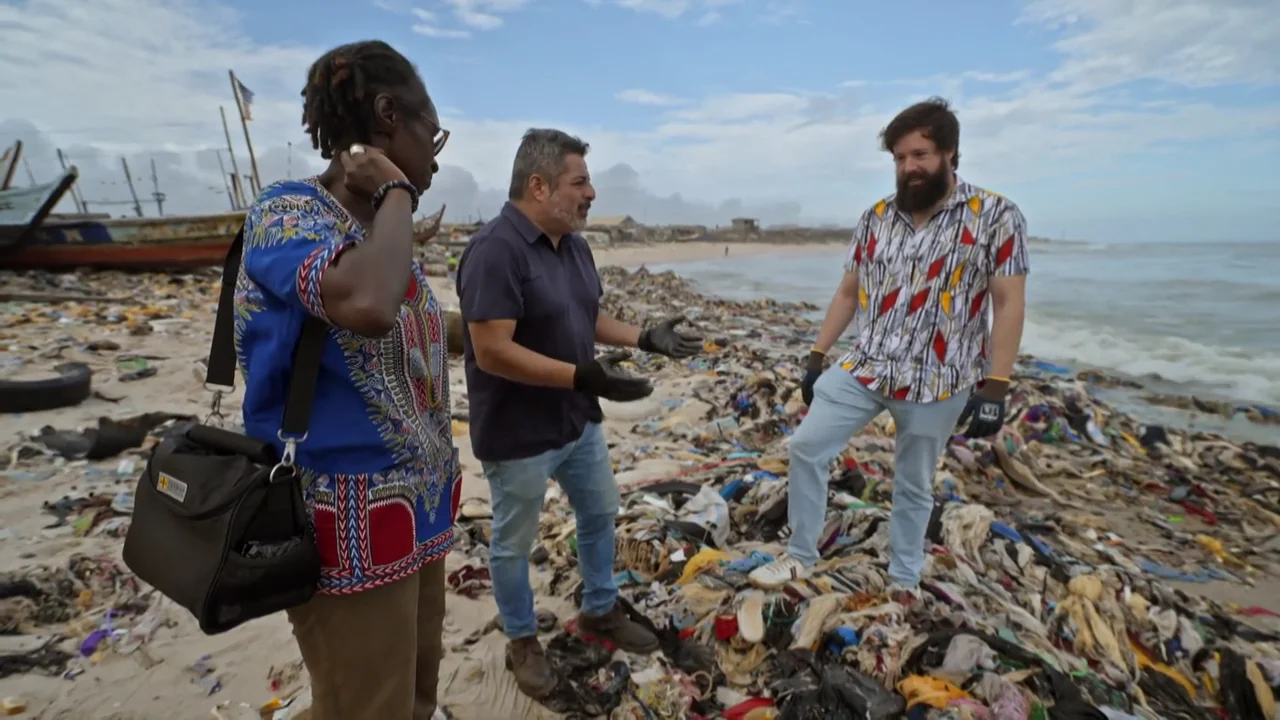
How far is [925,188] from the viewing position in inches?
114

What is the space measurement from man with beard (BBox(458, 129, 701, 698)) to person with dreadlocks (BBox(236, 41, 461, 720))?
59cm

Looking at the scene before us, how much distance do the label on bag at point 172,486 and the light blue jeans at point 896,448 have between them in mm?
2321

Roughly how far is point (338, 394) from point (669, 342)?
1448 mm

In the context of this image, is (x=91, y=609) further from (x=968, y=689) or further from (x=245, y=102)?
(x=245, y=102)

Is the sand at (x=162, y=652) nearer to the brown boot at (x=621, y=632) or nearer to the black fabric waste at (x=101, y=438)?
the black fabric waste at (x=101, y=438)

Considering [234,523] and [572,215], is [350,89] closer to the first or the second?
[234,523]

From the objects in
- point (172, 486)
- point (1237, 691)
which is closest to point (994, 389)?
point (1237, 691)

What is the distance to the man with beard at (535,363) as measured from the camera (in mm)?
2184

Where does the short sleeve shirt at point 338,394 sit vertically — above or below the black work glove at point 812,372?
above

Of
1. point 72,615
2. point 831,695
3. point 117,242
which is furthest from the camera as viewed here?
point 117,242

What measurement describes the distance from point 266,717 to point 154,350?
7.57 meters

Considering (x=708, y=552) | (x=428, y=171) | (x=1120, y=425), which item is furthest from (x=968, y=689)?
(x=1120, y=425)

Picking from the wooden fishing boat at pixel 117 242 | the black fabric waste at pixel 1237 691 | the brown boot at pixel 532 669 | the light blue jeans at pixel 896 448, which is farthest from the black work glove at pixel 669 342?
the wooden fishing boat at pixel 117 242

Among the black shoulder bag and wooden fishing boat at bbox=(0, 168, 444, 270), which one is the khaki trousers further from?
wooden fishing boat at bbox=(0, 168, 444, 270)
